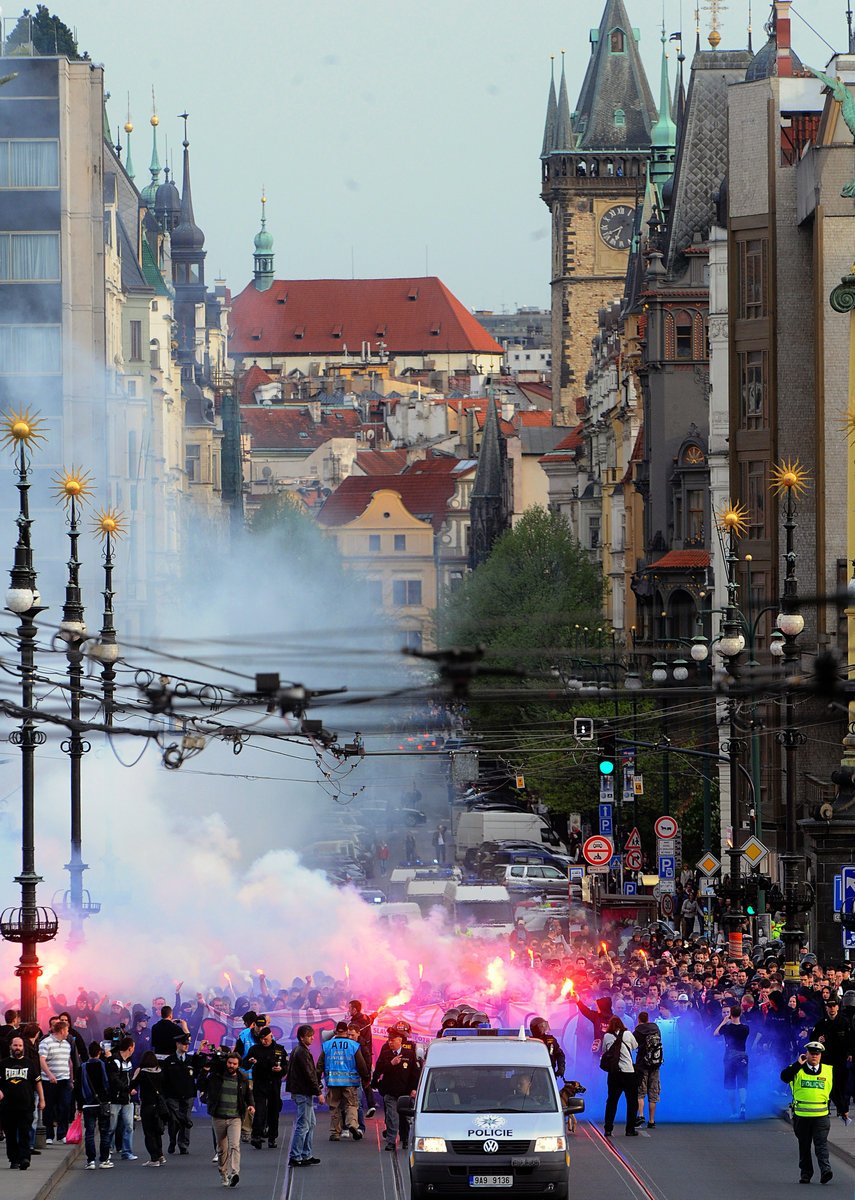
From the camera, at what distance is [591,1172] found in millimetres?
24438

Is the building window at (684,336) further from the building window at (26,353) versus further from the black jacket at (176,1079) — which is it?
the black jacket at (176,1079)

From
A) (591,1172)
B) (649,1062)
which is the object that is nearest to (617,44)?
Result: (649,1062)

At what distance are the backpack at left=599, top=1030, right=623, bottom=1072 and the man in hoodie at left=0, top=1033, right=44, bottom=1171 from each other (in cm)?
593

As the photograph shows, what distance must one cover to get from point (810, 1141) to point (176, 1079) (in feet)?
21.4

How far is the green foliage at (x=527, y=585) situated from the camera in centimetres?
10731

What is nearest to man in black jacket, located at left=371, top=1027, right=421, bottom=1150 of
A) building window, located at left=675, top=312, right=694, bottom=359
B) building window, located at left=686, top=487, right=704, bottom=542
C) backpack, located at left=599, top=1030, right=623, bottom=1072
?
backpack, located at left=599, top=1030, right=623, bottom=1072

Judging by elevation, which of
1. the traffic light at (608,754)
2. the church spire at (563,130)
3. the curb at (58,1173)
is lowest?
the curb at (58,1173)

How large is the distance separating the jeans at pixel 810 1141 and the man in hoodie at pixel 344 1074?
4.99m

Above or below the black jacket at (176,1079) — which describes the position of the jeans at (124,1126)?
below

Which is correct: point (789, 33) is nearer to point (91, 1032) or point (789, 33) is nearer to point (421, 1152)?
point (91, 1032)

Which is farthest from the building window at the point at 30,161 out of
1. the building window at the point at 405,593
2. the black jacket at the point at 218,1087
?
the building window at the point at 405,593

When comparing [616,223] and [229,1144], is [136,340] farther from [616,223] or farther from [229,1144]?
[616,223]

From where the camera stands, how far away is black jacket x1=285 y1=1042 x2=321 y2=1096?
25681 mm

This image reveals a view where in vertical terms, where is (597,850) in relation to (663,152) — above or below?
below
